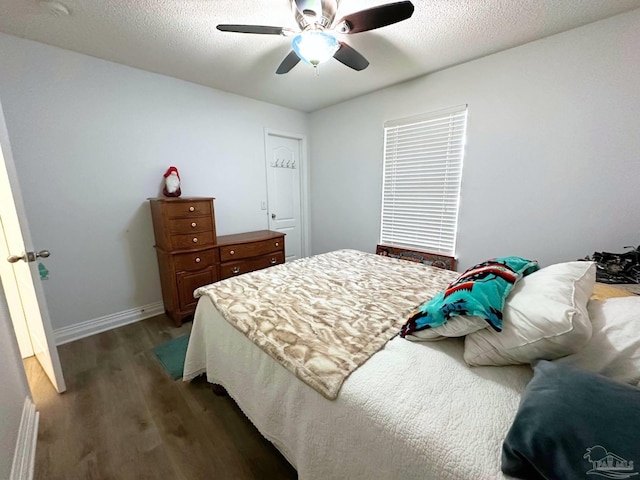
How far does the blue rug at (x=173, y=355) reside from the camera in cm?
193

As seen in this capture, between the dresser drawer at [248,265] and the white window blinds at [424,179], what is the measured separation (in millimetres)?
1412

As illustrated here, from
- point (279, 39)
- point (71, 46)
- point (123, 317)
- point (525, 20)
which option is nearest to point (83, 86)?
point (71, 46)

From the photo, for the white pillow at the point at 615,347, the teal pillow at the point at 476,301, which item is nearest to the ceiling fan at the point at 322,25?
the teal pillow at the point at 476,301

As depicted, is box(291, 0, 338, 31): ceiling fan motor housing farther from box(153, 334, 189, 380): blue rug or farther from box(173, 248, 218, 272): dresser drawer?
box(153, 334, 189, 380): blue rug

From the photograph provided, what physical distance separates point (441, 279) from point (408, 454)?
1.35 m

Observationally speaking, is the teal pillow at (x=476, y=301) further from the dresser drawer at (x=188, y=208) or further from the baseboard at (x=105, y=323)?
the baseboard at (x=105, y=323)

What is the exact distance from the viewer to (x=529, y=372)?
Answer: 915 mm

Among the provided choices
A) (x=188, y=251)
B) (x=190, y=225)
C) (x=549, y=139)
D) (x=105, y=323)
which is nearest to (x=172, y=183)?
(x=190, y=225)

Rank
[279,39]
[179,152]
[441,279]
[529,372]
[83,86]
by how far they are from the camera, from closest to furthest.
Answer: [529,372] → [441,279] → [279,39] → [83,86] → [179,152]

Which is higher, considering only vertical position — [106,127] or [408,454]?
[106,127]

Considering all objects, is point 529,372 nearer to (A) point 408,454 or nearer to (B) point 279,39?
(A) point 408,454

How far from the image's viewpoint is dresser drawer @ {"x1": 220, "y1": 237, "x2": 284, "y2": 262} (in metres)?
2.79

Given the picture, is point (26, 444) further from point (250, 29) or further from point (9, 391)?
point (250, 29)

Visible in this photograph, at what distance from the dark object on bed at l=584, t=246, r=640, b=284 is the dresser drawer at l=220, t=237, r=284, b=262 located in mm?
2770
